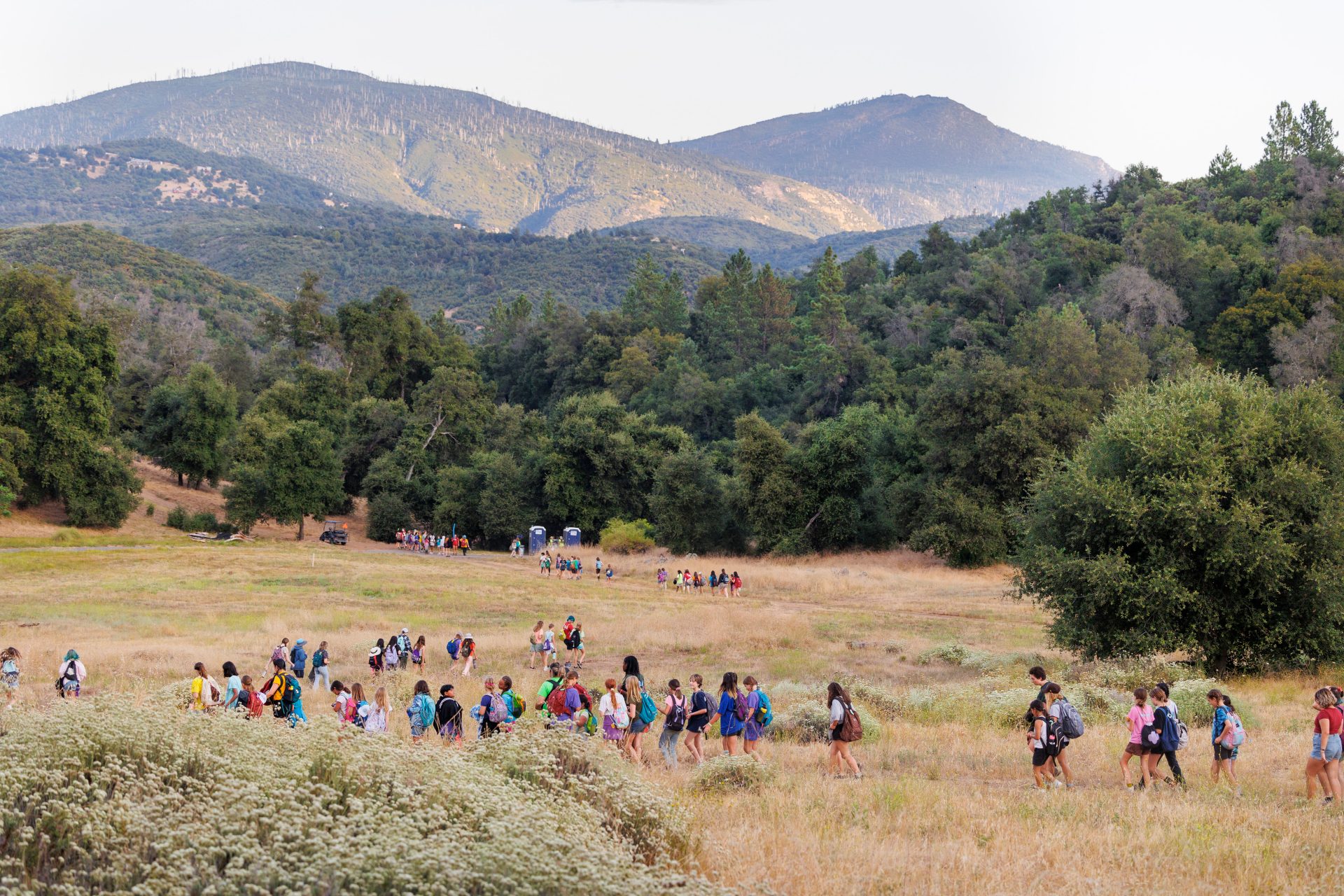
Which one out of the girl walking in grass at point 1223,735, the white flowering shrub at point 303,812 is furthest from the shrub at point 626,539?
the white flowering shrub at point 303,812

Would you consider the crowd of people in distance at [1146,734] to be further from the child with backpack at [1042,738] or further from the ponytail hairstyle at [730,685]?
the ponytail hairstyle at [730,685]

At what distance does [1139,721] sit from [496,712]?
312 inches

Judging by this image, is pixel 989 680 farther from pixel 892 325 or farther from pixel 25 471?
pixel 892 325

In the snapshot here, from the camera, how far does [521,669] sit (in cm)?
2444

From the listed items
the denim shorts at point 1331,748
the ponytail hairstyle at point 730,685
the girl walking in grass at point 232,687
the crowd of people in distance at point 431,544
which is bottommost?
the crowd of people in distance at point 431,544

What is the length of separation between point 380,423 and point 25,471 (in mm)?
23974

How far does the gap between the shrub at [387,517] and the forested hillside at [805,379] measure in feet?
0.55

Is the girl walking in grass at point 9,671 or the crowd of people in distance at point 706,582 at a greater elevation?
the girl walking in grass at point 9,671

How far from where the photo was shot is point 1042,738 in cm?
1255

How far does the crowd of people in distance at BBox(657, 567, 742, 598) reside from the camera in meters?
41.2

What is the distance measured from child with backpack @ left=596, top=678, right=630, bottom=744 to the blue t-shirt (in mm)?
1255

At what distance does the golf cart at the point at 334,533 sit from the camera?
6197 centimetres

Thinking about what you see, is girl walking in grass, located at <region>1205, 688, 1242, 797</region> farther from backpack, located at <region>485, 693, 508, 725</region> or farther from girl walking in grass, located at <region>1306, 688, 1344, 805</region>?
backpack, located at <region>485, 693, 508, 725</region>

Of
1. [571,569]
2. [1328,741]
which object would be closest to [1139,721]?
[1328,741]
